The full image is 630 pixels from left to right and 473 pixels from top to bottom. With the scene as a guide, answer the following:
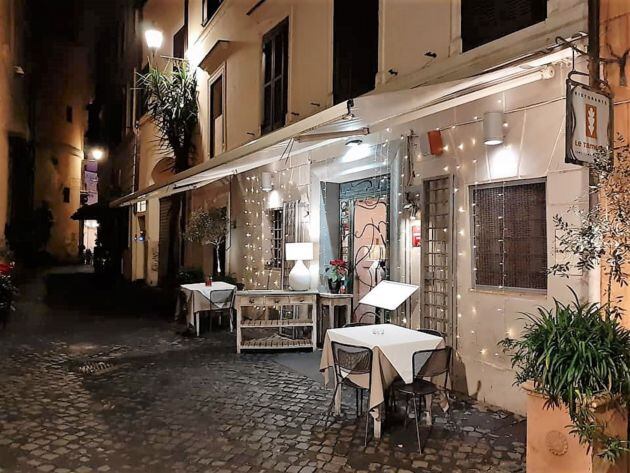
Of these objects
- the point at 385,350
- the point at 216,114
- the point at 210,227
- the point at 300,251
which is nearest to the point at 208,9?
the point at 216,114

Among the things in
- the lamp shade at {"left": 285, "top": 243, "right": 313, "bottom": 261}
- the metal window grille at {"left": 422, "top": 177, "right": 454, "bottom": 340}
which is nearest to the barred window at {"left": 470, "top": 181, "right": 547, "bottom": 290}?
the metal window grille at {"left": 422, "top": 177, "right": 454, "bottom": 340}

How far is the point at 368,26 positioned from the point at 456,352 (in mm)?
4974

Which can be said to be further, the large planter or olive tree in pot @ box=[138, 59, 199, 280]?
olive tree in pot @ box=[138, 59, 199, 280]

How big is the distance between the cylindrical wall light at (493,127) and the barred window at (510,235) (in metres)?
0.49

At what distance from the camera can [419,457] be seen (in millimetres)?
3971

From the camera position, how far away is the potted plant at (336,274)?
25.0 ft

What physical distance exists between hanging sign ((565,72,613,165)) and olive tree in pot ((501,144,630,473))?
15 cm

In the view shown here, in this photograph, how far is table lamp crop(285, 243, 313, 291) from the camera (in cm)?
791

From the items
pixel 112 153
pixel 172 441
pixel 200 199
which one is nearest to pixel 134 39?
pixel 112 153

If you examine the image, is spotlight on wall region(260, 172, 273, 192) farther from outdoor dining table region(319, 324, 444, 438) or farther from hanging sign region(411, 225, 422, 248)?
outdoor dining table region(319, 324, 444, 438)

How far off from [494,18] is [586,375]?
4003 mm

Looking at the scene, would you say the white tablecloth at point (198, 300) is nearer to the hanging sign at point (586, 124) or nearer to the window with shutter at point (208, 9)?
the hanging sign at point (586, 124)

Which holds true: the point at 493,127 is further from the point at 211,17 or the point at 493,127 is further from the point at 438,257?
the point at 211,17

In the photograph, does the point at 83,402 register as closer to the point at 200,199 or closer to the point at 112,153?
the point at 200,199
